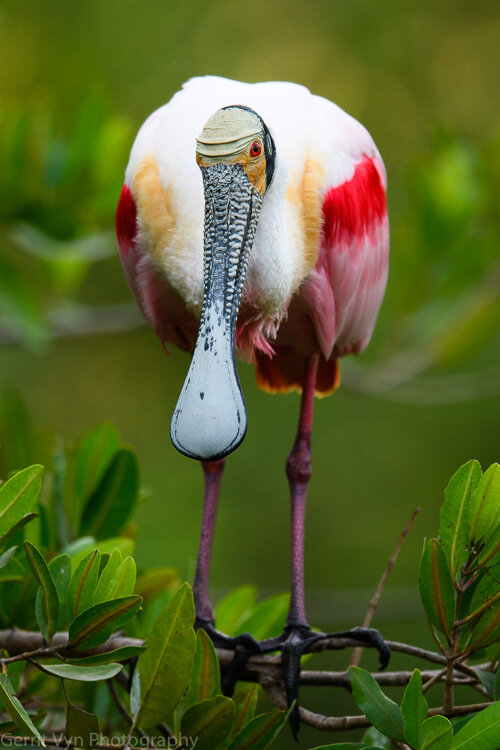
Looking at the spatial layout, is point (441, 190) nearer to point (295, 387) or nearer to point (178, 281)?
point (295, 387)

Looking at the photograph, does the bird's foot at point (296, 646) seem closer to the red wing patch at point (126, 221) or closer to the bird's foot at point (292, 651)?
the bird's foot at point (292, 651)

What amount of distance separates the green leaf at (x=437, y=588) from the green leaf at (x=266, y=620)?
886mm

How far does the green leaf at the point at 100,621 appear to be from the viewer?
1.81 m

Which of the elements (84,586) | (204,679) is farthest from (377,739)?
(84,586)

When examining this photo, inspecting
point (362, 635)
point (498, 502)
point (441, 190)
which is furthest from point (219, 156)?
point (441, 190)

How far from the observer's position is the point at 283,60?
7.43 m

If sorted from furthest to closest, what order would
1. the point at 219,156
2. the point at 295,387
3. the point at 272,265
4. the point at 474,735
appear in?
1. the point at 295,387
2. the point at 272,265
3. the point at 219,156
4. the point at 474,735

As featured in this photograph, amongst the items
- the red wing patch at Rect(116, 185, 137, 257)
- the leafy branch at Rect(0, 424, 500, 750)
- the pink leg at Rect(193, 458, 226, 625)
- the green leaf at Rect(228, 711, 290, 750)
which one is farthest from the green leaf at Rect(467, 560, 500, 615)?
the red wing patch at Rect(116, 185, 137, 257)

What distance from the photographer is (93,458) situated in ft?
8.75

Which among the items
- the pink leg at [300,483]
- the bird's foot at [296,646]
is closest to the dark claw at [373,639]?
the bird's foot at [296,646]

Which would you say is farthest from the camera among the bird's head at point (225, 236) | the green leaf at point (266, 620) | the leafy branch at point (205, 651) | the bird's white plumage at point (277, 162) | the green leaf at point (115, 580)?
the green leaf at point (266, 620)

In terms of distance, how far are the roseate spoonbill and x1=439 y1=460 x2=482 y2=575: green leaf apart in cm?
36

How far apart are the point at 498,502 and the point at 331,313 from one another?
0.92 metres

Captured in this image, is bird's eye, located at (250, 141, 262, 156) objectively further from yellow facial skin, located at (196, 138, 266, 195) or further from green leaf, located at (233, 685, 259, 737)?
green leaf, located at (233, 685, 259, 737)
